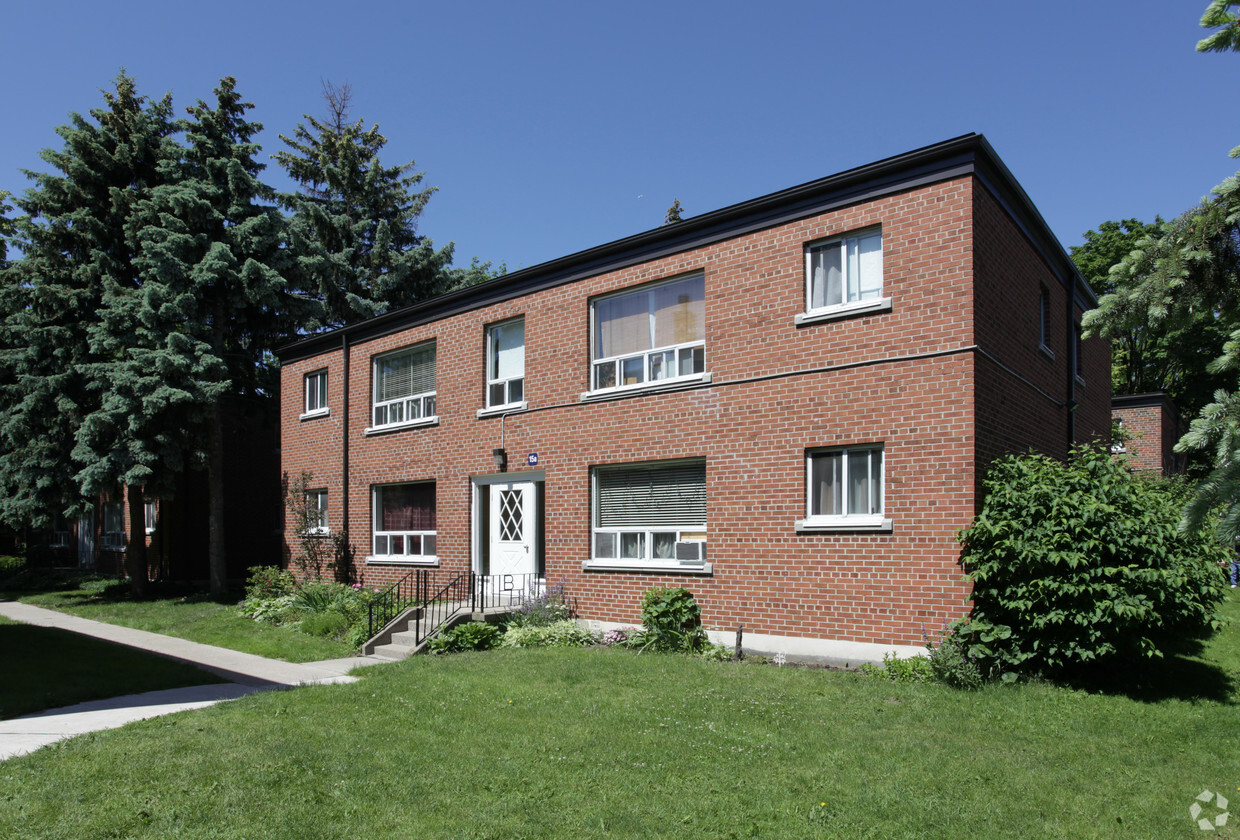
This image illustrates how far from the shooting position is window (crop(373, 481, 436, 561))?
17703mm

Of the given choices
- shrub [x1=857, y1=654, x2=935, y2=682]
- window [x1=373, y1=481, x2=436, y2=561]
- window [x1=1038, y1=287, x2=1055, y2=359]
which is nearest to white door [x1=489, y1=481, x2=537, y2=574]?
window [x1=373, y1=481, x2=436, y2=561]

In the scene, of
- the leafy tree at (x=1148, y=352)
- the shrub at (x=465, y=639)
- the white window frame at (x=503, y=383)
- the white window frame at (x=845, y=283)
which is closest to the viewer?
the white window frame at (x=845, y=283)

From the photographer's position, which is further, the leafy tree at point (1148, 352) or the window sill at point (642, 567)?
the leafy tree at point (1148, 352)

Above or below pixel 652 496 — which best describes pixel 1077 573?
below

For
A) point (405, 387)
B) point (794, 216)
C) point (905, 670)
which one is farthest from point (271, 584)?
point (905, 670)

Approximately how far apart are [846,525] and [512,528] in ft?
22.5

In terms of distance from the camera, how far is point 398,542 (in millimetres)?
18406

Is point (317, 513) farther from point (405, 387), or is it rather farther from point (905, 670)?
point (905, 670)

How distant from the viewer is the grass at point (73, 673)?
31.9 ft

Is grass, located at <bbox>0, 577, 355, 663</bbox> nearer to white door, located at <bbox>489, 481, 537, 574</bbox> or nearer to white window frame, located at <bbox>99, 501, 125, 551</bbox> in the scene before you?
white window frame, located at <bbox>99, 501, 125, 551</bbox>

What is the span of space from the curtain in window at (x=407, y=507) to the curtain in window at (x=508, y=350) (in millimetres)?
3168

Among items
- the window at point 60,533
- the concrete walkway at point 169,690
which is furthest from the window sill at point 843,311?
the window at point 60,533

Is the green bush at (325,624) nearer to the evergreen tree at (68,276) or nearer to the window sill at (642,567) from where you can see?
the window sill at (642,567)

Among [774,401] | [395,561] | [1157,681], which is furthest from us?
[395,561]
